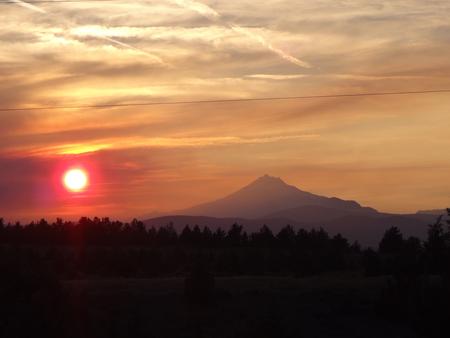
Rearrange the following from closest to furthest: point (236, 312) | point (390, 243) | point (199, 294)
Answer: point (236, 312) < point (199, 294) < point (390, 243)

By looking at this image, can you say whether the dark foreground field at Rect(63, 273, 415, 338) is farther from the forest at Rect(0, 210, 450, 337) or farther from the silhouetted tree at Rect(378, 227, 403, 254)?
the silhouetted tree at Rect(378, 227, 403, 254)

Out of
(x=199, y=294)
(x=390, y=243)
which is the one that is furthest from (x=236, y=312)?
(x=390, y=243)

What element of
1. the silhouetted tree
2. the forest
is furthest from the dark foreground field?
the silhouetted tree

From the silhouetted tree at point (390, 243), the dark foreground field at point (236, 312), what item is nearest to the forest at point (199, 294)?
the dark foreground field at point (236, 312)

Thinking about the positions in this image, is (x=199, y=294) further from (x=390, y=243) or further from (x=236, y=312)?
(x=390, y=243)

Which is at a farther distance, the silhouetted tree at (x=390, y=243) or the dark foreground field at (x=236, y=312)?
the silhouetted tree at (x=390, y=243)

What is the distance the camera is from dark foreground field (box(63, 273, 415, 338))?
3912 cm

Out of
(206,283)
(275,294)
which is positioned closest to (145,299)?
(206,283)

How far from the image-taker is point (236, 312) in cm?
4294

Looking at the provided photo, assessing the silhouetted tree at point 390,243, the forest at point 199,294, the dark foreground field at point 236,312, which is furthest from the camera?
the silhouetted tree at point 390,243

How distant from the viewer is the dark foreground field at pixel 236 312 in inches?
1540

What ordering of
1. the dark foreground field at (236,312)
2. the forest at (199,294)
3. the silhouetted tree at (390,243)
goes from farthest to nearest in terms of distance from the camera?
1. the silhouetted tree at (390,243)
2. the forest at (199,294)
3. the dark foreground field at (236,312)

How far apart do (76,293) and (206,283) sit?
6786mm

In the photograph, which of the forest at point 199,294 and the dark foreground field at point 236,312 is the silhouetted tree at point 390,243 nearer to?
the forest at point 199,294
